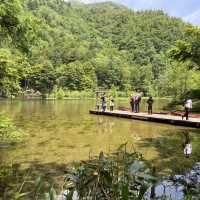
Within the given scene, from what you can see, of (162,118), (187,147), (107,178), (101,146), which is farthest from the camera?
(162,118)

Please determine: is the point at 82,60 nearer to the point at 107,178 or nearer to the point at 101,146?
the point at 101,146

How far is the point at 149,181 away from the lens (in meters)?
3.24

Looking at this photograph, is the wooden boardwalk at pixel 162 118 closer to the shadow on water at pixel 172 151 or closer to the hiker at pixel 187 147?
the shadow on water at pixel 172 151

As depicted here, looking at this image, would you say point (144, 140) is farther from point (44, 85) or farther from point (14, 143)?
point (44, 85)

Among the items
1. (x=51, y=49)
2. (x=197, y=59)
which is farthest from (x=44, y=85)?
Result: (x=197, y=59)

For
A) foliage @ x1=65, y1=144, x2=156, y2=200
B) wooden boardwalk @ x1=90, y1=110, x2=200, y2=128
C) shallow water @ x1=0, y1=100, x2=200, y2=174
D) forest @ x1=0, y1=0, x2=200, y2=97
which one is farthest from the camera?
wooden boardwalk @ x1=90, y1=110, x2=200, y2=128

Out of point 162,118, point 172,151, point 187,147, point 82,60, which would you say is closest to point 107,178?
point 172,151

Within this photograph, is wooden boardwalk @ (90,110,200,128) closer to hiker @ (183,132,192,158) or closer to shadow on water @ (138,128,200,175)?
shadow on water @ (138,128,200,175)

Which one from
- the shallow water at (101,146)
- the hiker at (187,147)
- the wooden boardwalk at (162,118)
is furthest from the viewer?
the wooden boardwalk at (162,118)

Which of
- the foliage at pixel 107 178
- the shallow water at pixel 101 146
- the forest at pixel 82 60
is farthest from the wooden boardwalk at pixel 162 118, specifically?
the foliage at pixel 107 178

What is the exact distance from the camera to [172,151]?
14.9m

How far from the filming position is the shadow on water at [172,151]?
1175 centimetres

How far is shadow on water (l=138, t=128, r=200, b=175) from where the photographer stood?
38.5 feet

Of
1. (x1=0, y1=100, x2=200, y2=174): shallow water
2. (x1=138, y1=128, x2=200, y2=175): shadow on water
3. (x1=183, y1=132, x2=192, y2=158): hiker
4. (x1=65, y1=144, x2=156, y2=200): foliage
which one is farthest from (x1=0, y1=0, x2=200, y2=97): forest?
(x1=65, y1=144, x2=156, y2=200): foliage
